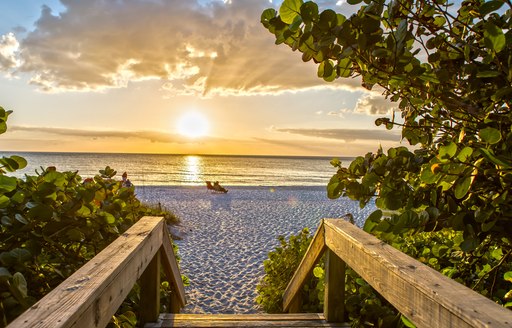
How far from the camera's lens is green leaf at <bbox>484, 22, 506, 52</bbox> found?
3.56ft

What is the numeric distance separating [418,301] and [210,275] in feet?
22.2

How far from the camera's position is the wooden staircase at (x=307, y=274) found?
1.16m

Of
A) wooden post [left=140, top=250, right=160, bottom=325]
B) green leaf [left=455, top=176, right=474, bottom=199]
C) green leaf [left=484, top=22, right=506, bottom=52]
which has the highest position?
green leaf [left=484, top=22, right=506, bottom=52]

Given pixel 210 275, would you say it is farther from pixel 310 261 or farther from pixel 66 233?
pixel 66 233

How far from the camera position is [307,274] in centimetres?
357

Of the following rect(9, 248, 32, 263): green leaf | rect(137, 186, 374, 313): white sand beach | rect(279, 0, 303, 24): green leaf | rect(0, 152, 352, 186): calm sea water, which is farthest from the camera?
rect(0, 152, 352, 186): calm sea water

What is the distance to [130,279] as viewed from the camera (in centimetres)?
189

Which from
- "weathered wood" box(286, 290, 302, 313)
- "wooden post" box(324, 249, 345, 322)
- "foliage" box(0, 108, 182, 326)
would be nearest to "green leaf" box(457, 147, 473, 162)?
"foliage" box(0, 108, 182, 326)

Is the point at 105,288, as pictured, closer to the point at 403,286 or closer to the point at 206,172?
the point at 403,286

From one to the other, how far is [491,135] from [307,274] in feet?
8.91

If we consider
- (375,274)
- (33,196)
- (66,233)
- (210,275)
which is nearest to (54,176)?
(33,196)

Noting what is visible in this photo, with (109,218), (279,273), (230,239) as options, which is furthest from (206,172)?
(109,218)

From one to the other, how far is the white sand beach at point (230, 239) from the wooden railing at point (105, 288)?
3.20 meters

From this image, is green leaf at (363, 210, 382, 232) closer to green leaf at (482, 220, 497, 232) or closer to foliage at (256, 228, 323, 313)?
green leaf at (482, 220, 497, 232)
